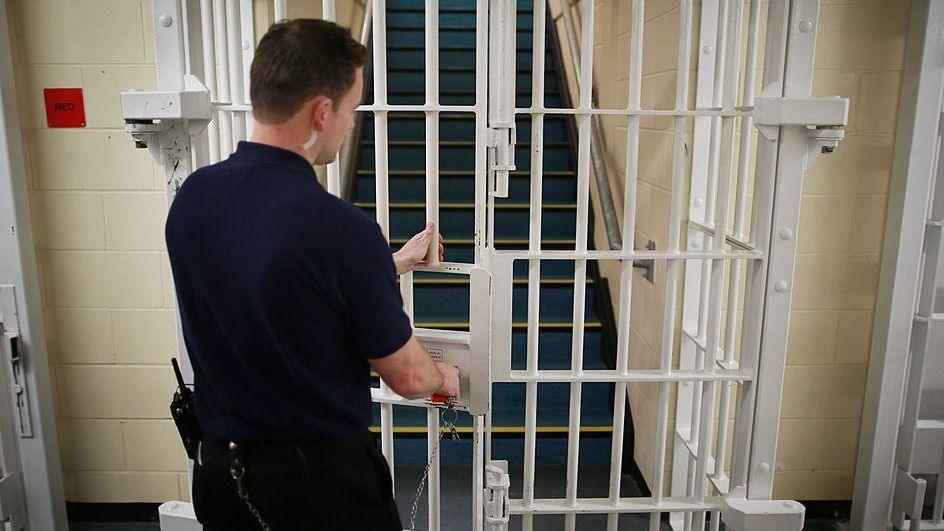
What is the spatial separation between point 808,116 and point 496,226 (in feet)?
7.29

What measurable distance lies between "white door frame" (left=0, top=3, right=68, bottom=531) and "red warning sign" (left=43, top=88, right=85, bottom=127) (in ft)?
0.34

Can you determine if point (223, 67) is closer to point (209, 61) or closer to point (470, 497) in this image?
point (209, 61)

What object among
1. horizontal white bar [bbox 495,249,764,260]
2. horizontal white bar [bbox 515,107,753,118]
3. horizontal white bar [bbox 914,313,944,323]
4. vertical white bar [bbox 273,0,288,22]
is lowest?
horizontal white bar [bbox 914,313,944,323]

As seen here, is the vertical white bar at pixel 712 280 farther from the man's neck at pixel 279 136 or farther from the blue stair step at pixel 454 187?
the blue stair step at pixel 454 187

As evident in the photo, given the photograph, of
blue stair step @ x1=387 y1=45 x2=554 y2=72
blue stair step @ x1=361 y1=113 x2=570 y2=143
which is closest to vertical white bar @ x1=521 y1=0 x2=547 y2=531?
blue stair step @ x1=361 y1=113 x2=570 y2=143

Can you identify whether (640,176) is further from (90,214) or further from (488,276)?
(90,214)

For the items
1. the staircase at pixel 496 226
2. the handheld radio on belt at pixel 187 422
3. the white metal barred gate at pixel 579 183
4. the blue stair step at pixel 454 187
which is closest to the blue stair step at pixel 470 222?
the staircase at pixel 496 226

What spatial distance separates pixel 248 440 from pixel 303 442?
10 cm

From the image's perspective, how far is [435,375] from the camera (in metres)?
1.40

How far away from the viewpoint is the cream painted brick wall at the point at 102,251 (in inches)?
97.0

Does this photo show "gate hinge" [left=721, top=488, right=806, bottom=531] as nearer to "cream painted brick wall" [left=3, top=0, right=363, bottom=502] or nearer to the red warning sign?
"cream painted brick wall" [left=3, top=0, right=363, bottom=502]

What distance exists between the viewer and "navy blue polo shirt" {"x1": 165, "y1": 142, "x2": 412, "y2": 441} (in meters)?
1.13

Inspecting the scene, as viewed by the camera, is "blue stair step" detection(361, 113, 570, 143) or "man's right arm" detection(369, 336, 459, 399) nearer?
"man's right arm" detection(369, 336, 459, 399)

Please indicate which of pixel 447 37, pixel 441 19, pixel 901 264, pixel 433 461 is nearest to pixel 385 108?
pixel 433 461
